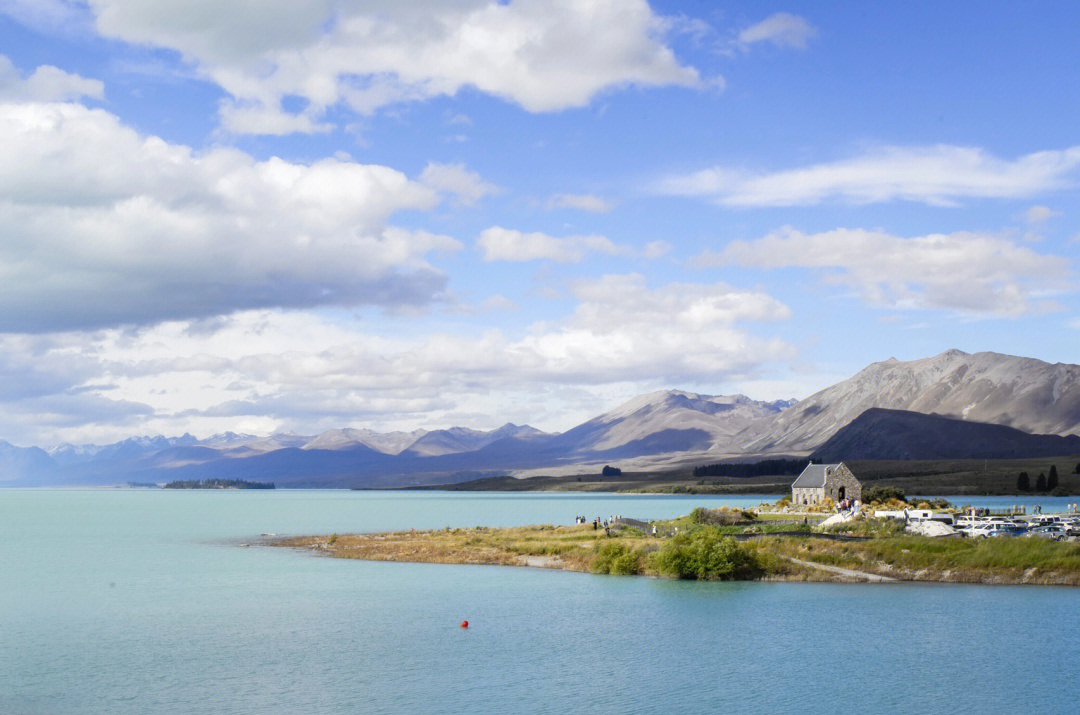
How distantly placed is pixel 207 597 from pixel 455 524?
83.8 m

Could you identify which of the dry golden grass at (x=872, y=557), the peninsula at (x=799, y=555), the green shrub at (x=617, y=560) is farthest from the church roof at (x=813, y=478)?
the green shrub at (x=617, y=560)

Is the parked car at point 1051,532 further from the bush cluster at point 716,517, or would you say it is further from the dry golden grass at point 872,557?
the bush cluster at point 716,517

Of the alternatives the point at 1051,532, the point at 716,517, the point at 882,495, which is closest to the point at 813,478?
the point at 882,495

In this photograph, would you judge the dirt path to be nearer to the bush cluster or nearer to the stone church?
the bush cluster

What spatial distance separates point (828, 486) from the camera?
126 metres

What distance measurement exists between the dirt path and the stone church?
57728 millimetres

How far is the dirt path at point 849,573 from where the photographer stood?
67250mm

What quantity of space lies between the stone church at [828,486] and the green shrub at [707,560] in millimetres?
59703

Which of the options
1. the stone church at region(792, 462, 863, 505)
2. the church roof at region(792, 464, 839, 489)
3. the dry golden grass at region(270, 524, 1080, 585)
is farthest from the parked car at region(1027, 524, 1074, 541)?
the church roof at region(792, 464, 839, 489)

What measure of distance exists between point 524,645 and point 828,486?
86.2m

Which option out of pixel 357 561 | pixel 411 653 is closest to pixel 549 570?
pixel 357 561

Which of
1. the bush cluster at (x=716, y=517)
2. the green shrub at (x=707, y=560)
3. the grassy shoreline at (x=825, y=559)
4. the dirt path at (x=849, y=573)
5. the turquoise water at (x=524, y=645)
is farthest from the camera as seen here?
the bush cluster at (x=716, y=517)

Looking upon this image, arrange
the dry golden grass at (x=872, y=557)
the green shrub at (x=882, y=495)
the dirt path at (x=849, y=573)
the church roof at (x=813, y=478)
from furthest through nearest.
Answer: the church roof at (x=813, y=478) < the green shrub at (x=882, y=495) < the dirt path at (x=849, y=573) < the dry golden grass at (x=872, y=557)

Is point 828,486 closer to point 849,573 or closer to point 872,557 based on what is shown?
point 872,557
